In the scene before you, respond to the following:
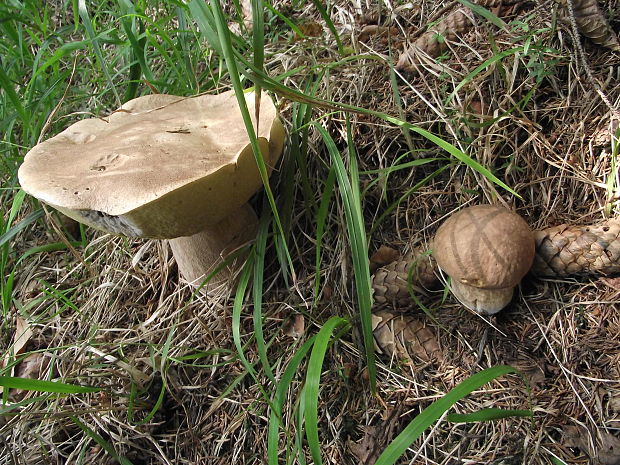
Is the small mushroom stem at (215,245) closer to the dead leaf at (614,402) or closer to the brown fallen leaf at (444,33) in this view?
the brown fallen leaf at (444,33)

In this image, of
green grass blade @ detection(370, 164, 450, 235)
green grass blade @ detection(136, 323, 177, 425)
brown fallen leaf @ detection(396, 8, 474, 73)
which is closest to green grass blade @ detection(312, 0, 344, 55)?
brown fallen leaf @ detection(396, 8, 474, 73)

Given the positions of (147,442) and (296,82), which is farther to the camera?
(296,82)

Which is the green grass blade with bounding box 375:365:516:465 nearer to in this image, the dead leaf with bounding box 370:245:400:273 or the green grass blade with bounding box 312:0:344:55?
the dead leaf with bounding box 370:245:400:273

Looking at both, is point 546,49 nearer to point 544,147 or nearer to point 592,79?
point 592,79

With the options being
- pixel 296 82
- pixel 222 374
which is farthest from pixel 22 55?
pixel 222 374

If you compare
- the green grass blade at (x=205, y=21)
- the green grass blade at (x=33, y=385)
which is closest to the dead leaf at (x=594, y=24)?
the green grass blade at (x=205, y=21)
